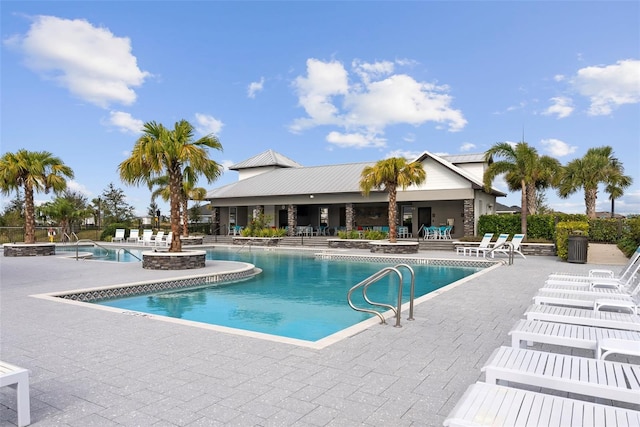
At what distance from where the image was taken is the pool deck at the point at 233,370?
3.30 m

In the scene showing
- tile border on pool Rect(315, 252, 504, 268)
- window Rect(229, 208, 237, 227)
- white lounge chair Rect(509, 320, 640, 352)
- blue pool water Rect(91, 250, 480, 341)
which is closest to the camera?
white lounge chair Rect(509, 320, 640, 352)

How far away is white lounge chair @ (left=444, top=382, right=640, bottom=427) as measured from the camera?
234 cm

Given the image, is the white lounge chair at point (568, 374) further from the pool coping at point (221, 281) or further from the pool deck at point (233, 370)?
the pool coping at point (221, 281)

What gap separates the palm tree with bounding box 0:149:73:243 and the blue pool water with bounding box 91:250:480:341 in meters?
11.7

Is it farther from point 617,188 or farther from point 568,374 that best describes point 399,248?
point 617,188

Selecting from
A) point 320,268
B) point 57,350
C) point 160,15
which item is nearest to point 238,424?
point 57,350

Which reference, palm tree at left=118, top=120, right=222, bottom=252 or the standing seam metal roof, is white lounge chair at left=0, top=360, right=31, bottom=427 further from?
the standing seam metal roof

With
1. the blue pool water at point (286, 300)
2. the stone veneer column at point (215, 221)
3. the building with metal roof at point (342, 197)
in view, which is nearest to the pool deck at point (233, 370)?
the blue pool water at point (286, 300)

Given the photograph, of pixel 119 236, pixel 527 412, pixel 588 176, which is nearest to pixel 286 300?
pixel 527 412

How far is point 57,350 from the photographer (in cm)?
499

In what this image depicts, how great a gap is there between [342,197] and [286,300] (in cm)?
1878

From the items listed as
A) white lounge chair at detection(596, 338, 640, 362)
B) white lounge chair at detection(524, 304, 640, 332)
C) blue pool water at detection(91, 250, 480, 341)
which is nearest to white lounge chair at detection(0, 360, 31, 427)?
blue pool water at detection(91, 250, 480, 341)

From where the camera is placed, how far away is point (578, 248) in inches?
587

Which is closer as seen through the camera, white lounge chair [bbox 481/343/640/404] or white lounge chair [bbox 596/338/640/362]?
white lounge chair [bbox 481/343/640/404]
